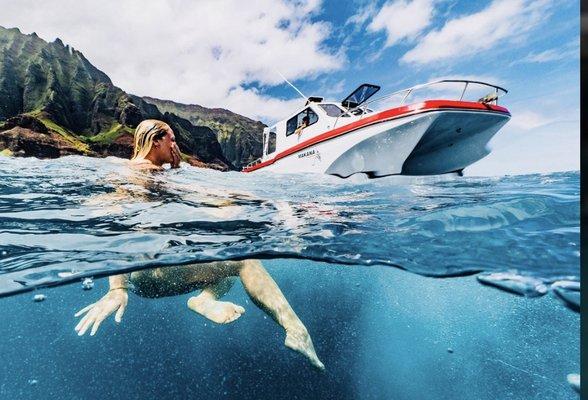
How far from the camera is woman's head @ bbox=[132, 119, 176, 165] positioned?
5223 millimetres

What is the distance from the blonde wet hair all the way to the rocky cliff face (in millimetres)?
54521

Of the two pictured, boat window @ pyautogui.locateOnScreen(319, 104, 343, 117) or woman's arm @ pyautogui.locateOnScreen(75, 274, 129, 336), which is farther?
boat window @ pyautogui.locateOnScreen(319, 104, 343, 117)

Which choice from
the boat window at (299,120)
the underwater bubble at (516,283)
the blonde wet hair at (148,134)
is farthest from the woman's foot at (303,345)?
the boat window at (299,120)

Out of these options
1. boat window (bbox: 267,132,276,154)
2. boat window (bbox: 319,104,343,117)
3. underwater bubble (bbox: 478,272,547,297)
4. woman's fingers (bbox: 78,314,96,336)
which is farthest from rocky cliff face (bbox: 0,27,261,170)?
underwater bubble (bbox: 478,272,547,297)

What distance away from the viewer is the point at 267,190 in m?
7.47

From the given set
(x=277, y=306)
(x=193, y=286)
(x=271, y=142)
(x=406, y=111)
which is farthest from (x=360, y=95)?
(x=277, y=306)

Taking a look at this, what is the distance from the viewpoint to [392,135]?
8.20m

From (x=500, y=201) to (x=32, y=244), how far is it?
7.41 m

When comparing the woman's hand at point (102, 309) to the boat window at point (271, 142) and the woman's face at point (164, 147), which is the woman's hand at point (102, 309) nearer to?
the woman's face at point (164, 147)

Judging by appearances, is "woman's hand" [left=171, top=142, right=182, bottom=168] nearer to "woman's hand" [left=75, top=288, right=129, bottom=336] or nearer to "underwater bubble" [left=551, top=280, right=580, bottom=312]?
"woman's hand" [left=75, top=288, right=129, bottom=336]

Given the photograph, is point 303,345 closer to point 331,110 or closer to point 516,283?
point 516,283

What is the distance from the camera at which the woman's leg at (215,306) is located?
4.40m

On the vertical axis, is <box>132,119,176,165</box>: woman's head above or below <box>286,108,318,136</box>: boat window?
below

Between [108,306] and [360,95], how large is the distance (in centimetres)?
878
